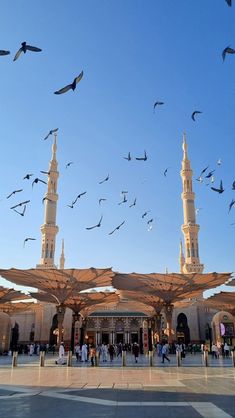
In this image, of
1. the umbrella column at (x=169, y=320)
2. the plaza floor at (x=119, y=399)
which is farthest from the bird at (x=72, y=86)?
the umbrella column at (x=169, y=320)

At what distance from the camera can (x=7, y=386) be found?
45.4 ft

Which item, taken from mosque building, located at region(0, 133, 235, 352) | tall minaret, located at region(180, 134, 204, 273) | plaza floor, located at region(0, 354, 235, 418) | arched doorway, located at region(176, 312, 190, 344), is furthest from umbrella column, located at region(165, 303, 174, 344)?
arched doorway, located at region(176, 312, 190, 344)

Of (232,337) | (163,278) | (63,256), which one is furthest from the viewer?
(63,256)

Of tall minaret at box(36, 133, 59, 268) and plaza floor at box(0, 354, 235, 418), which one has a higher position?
tall minaret at box(36, 133, 59, 268)

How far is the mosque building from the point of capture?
64.3m

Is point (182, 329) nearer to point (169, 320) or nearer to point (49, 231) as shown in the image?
point (49, 231)

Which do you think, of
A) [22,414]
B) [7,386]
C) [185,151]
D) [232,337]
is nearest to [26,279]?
[7,386]

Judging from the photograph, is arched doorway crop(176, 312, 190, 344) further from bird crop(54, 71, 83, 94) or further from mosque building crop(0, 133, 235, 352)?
bird crop(54, 71, 83, 94)

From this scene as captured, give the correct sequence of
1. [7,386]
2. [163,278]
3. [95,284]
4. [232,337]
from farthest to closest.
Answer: [232,337] < [95,284] < [163,278] < [7,386]

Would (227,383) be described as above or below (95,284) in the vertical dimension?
below

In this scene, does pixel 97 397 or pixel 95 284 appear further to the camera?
pixel 95 284

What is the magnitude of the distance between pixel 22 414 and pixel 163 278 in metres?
26.3

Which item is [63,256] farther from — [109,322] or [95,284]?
[95,284]

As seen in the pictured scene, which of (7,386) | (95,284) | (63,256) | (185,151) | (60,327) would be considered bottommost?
(7,386)
